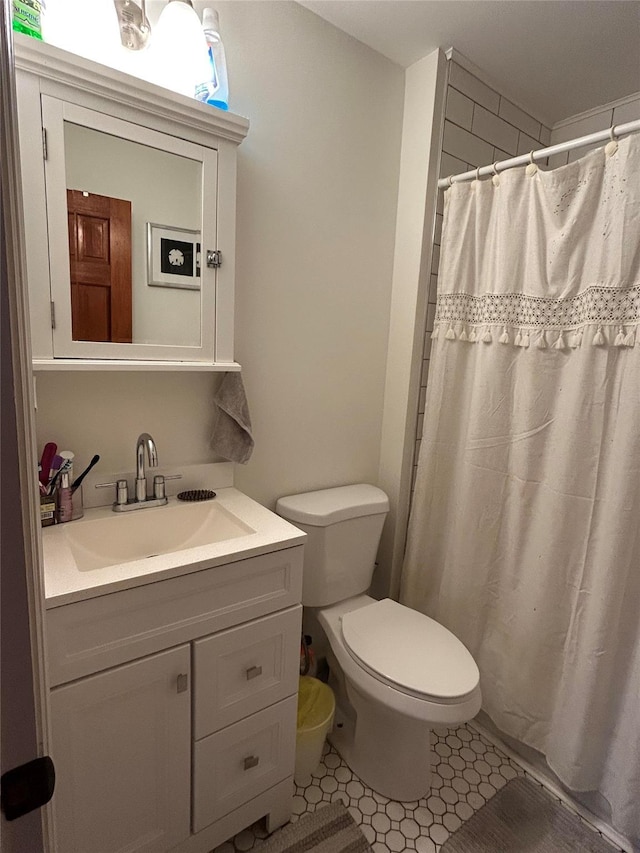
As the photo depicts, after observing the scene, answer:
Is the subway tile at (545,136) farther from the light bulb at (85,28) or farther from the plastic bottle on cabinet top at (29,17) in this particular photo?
the plastic bottle on cabinet top at (29,17)

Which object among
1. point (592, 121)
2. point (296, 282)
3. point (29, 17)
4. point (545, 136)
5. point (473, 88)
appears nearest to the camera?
point (29, 17)

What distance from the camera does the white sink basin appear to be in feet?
3.81

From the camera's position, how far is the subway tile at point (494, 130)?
5.53 ft

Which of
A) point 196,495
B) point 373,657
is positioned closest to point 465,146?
point 196,495

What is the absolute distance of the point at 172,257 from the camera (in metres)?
1.24

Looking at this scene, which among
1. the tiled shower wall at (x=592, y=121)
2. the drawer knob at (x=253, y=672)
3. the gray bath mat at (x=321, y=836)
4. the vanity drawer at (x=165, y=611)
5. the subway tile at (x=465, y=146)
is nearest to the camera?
the vanity drawer at (x=165, y=611)

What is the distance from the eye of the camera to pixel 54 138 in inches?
40.9

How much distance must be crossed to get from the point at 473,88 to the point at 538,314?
0.93m

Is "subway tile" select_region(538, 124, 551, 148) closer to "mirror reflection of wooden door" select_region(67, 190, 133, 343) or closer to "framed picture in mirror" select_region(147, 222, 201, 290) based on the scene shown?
"framed picture in mirror" select_region(147, 222, 201, 290)

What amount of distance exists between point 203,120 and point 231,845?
1939 millimetres

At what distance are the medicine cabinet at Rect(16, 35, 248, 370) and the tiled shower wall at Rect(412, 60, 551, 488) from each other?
0.78m

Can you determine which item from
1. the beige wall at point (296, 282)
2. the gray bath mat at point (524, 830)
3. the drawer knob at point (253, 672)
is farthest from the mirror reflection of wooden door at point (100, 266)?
the gray bath mat at point (524, 830)

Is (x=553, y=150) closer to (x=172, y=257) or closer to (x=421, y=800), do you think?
(x=172, y=257)

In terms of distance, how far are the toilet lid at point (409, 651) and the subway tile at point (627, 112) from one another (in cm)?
201
